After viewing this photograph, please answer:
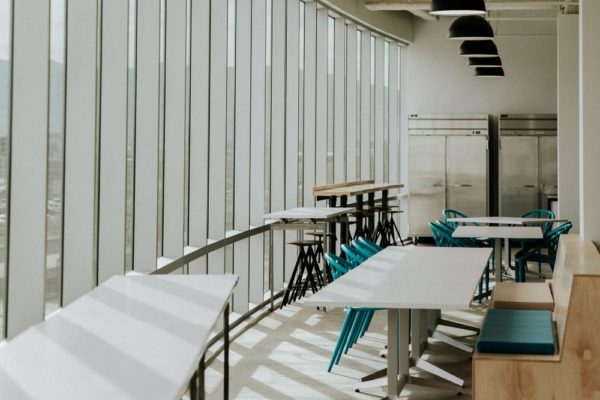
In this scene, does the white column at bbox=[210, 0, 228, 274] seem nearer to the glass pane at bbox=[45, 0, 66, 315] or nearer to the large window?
the large window

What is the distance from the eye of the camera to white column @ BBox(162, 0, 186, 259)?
6539 millimetres

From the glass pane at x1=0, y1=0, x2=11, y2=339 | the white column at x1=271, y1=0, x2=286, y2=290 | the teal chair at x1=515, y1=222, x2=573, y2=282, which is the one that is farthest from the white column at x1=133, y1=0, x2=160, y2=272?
the teal chair at x1=515, y1=222, x2=573, y2=282

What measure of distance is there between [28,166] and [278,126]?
5606mm

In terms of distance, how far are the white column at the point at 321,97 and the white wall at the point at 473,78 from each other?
409 cm

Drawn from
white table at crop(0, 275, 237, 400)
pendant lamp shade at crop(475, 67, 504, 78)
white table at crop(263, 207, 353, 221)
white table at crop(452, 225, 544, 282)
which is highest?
pendant lamp shade at crop(475, 67, 504, 78)

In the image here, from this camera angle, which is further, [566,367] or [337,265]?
[337,265]

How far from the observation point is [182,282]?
411 centimetres

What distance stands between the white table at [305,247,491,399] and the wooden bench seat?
39 cm

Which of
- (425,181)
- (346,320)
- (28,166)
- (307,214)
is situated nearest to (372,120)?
(425,181)

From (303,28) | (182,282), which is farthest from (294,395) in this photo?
(303,28)

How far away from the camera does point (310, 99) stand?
10.9 metres

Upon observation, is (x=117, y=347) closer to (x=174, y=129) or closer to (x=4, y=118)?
(x=4, y=118)

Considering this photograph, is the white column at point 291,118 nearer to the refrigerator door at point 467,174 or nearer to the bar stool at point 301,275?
the bar stool at point 301,275

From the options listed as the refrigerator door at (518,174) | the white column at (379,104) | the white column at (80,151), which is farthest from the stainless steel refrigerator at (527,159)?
the white column at (80,151)
